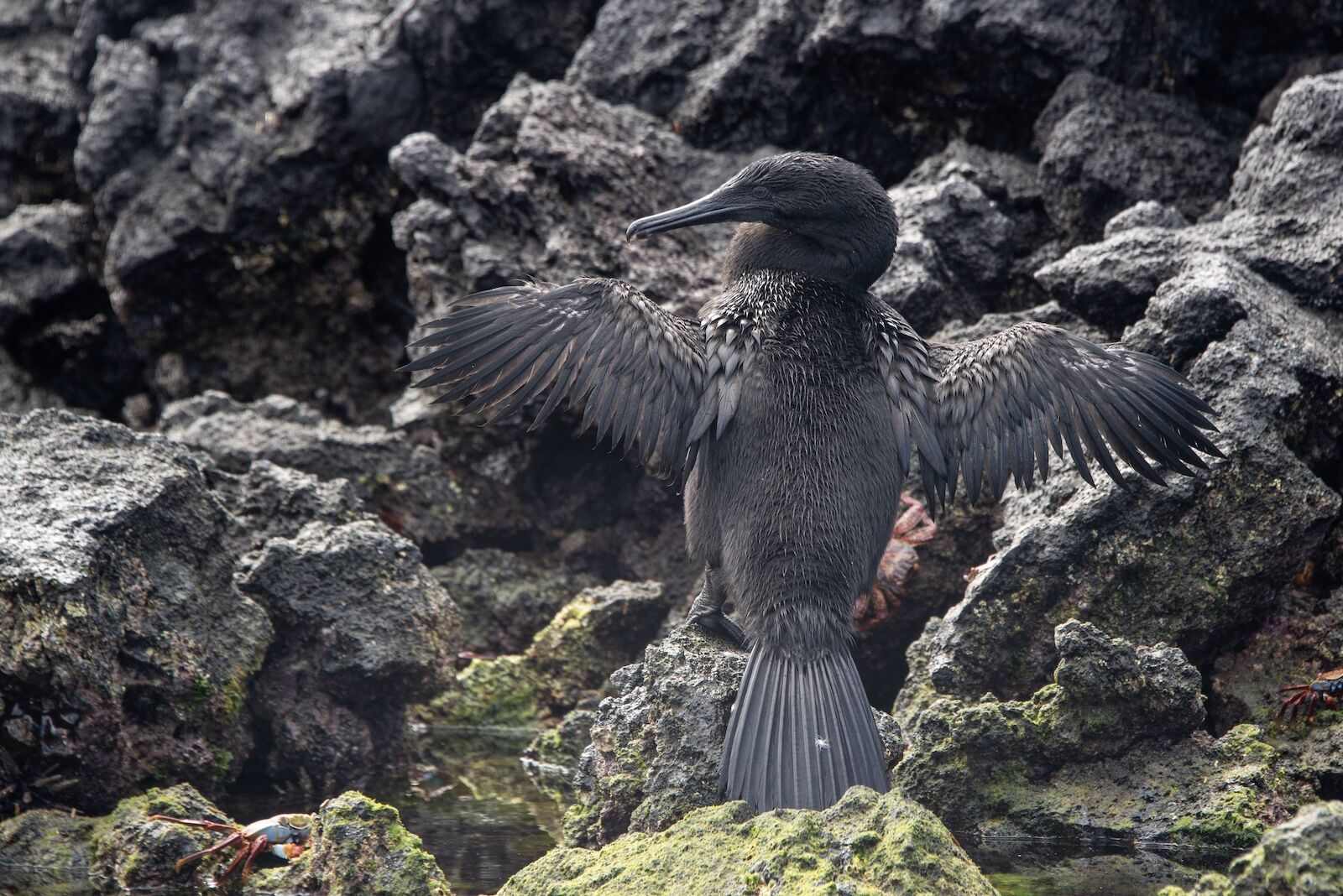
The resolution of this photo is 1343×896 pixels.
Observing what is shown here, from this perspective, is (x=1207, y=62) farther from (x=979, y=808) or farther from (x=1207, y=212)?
(x=979, y=808)

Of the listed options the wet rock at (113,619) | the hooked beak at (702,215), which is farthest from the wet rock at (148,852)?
the hooked beak at (702,215)

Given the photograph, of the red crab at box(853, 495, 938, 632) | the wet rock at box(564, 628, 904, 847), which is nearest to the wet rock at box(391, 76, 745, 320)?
the red crab at box(853, 495, 938, 632)

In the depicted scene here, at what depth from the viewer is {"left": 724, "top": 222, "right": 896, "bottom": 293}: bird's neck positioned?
567cm

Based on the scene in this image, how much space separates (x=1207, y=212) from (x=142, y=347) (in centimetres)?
716

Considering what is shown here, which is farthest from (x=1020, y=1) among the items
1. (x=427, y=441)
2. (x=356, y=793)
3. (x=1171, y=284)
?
(x=356, y=793)

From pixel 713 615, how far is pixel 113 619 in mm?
2419

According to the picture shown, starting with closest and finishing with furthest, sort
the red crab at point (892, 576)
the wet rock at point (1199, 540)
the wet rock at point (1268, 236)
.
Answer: the wet rock at point (1199, 540)
the wet rock at point (1268, 236)
the red crab at point (892, 576)

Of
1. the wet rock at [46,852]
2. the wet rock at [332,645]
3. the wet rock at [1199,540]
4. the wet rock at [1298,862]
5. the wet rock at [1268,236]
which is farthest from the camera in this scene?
the wet rock at [1268,236]

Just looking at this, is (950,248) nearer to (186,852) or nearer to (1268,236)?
(1268,236)

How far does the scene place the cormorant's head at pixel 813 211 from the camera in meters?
5.62

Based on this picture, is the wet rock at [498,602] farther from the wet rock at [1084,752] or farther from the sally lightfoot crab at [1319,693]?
the sally lightfoot crab at [1319,693]

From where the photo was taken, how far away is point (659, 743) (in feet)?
15.3

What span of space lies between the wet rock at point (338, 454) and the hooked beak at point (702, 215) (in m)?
2.52

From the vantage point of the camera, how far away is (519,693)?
6758 mm
